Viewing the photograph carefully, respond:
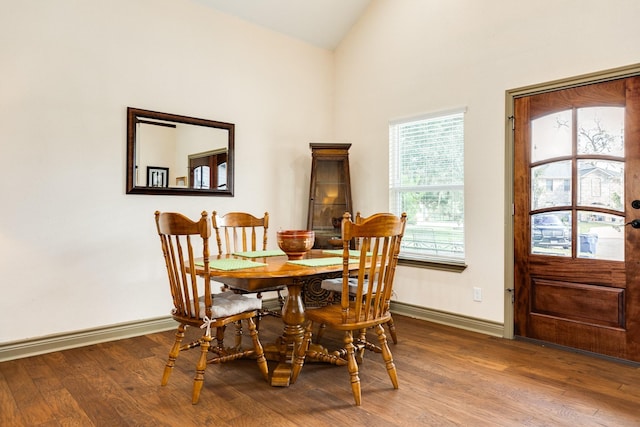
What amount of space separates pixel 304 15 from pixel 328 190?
179 centimetres

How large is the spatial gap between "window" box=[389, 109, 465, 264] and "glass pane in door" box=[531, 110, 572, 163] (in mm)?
611

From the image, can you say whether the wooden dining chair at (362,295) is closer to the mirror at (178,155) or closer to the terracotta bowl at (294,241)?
the terracotta bowl at (294,241)

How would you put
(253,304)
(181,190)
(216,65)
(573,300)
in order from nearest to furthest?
(253,304), (573,300), (181,190), (216,65)

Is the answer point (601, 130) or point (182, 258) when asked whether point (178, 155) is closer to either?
point (182, 258)

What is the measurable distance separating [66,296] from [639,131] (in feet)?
13.5

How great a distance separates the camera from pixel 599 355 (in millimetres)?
2885

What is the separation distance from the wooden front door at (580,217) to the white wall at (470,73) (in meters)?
0.16

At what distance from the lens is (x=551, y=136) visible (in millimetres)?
3109

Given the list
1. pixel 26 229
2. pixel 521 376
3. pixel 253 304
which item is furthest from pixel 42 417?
pixel 521 376

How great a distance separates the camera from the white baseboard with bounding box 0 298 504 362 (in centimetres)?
287

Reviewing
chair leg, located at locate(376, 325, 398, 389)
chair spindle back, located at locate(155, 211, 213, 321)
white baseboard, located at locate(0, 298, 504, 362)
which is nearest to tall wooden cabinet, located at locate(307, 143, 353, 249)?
white baseboard, located at locate(0, 298, 504, 362)

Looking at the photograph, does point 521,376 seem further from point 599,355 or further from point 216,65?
point 216,65

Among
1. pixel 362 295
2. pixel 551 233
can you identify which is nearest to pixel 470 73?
pixel 551 233

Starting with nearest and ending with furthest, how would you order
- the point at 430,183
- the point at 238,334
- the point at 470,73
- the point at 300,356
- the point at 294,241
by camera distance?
1. the point at 300,356
2. the point at 294,241
3. the point at 238,334
4. the point at 470,73
5. the point at 430,183
